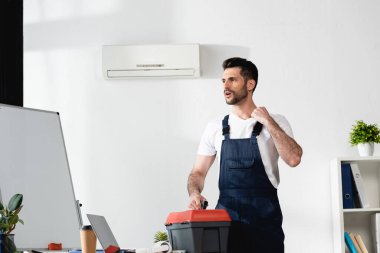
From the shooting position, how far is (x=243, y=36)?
191 inches

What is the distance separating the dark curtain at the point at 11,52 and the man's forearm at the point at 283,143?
192 cm

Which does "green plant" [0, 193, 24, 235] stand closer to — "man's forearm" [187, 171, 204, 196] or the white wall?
"man's forearm" [187, 171, 204, 196]

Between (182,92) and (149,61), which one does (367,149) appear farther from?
(149,61)

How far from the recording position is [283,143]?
3535 mm

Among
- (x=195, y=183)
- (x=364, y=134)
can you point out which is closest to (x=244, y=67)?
(x=195, y=183)

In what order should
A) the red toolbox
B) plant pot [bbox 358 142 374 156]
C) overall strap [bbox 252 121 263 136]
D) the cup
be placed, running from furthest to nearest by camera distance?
plant pot [bbox 358 142 374 156] < overall strap [bbox 252 121 263 136] < the red toolbox < the cup

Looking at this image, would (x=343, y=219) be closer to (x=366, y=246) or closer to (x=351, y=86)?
(x=366, y=246)

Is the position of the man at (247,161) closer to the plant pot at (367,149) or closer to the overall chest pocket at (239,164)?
the overall chest pocket at (239,164)

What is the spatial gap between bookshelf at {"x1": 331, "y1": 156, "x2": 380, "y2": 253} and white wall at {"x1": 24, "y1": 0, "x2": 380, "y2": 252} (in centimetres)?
12

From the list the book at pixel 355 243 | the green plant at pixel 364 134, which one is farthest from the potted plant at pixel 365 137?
the book at pixel 355 243

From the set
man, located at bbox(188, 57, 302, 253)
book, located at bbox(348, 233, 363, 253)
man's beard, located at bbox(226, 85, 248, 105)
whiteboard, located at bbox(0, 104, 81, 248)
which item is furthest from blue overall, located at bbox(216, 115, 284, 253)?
book, located at bbox(348, 233, 363, 253)

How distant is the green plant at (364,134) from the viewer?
4559 mm

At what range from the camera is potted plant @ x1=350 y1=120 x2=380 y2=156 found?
4.56m

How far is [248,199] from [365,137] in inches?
→ 53.1
